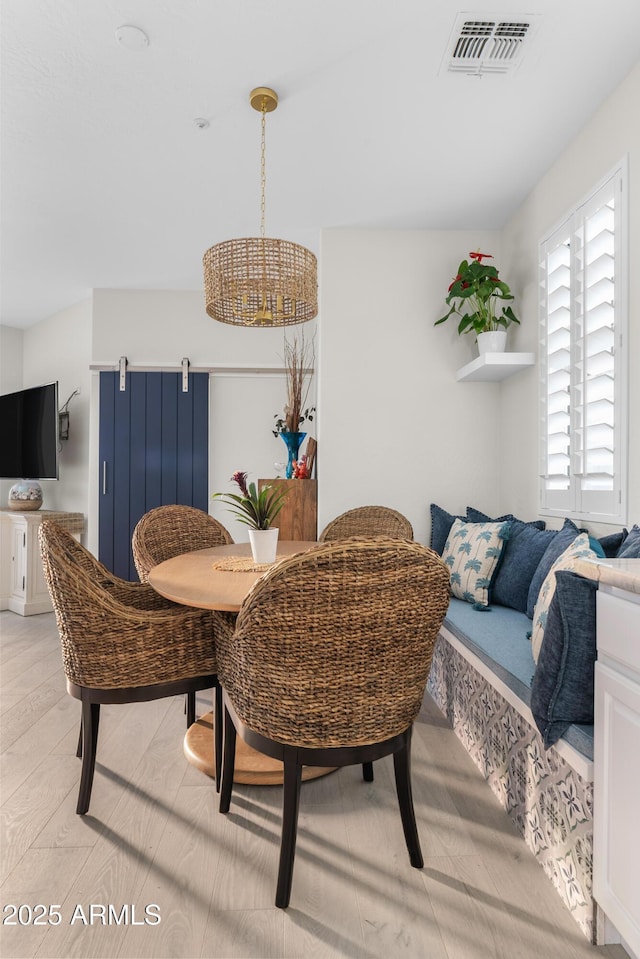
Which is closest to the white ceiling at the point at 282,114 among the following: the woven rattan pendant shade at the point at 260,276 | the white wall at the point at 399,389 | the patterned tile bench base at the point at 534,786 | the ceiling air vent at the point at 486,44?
the ceiling air vent at the point at 486,44

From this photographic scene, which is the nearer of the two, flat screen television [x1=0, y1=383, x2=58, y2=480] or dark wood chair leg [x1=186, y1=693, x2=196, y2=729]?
dark wood chair leg [x1=186, y1=693, x2=196, y2=729]

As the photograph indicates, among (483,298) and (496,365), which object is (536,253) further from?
(496,365)

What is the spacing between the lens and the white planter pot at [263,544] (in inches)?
89.4

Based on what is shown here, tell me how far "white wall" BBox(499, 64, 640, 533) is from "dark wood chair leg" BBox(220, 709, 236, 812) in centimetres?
162

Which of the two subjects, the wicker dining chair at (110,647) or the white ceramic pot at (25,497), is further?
the white ceramic pot at (25,497)

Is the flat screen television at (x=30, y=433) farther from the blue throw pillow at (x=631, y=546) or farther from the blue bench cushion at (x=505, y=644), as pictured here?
the blue throw pillow at (x=631, y=546)

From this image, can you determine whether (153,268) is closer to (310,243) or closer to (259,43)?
(310,243)

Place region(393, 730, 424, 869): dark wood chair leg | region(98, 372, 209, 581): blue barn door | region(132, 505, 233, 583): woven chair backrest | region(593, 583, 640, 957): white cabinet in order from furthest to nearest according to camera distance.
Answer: region(98, 372, 209, 581): blue barn door
region(132, 505, 233, 583): woven chair backrest
region(393, 730, 424, 869): dark wood chair leg
region(593, 583, 640, 957): white cabinet

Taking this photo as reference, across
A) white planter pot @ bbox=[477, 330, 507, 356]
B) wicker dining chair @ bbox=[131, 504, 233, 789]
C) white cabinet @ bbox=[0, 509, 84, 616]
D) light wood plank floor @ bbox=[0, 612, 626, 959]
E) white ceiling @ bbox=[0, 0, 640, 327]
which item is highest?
white ceiling @ bbox=[0, 0, 640, 327]

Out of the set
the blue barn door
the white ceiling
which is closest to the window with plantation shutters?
the white ceiling

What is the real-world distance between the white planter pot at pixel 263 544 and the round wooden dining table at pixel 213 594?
→ 0.16 feet

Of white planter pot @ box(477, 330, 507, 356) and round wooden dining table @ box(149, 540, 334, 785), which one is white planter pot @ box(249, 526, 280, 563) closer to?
round wooden dining table @ box(149, 540, 334, 785)

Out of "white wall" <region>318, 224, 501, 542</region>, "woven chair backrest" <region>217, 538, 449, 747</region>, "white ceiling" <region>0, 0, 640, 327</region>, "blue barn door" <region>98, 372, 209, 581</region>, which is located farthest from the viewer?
"blue barn door" <region>98, 372, 209, 581</region>

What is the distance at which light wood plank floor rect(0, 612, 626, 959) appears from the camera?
139 centimetres
